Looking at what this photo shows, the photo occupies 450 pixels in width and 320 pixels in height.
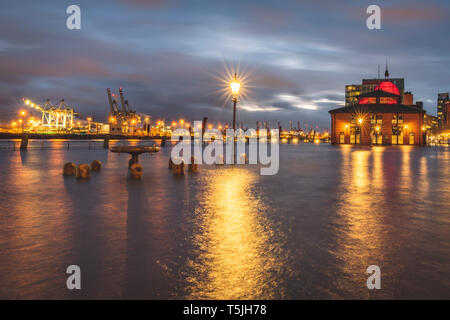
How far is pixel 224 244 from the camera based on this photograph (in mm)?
6242

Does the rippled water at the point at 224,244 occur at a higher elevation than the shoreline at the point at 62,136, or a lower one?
lower

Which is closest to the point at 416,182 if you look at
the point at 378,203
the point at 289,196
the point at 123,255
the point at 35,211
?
the point at 378,203

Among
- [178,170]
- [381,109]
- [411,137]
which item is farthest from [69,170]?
[411,137]

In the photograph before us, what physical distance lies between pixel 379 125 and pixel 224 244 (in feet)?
290

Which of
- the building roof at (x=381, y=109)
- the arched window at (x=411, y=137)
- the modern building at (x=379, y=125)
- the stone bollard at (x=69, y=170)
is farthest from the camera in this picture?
the arched window at (x=411, y=137)

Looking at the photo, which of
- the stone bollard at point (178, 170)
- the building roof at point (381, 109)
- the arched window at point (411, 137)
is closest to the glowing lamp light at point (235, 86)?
the stone bollard at point (178, 170)

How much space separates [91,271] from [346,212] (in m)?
6.70

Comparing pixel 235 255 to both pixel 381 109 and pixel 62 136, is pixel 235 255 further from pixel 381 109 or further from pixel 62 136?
pixel 62 136

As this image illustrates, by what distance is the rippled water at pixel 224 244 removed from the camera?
4414 mm

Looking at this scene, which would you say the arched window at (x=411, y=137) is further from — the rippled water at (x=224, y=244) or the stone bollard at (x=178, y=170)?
the stone bollard at (x=178, y=170)

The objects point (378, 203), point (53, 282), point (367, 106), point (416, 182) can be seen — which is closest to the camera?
point (53, 282)

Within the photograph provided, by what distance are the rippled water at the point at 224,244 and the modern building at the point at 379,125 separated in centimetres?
7794
